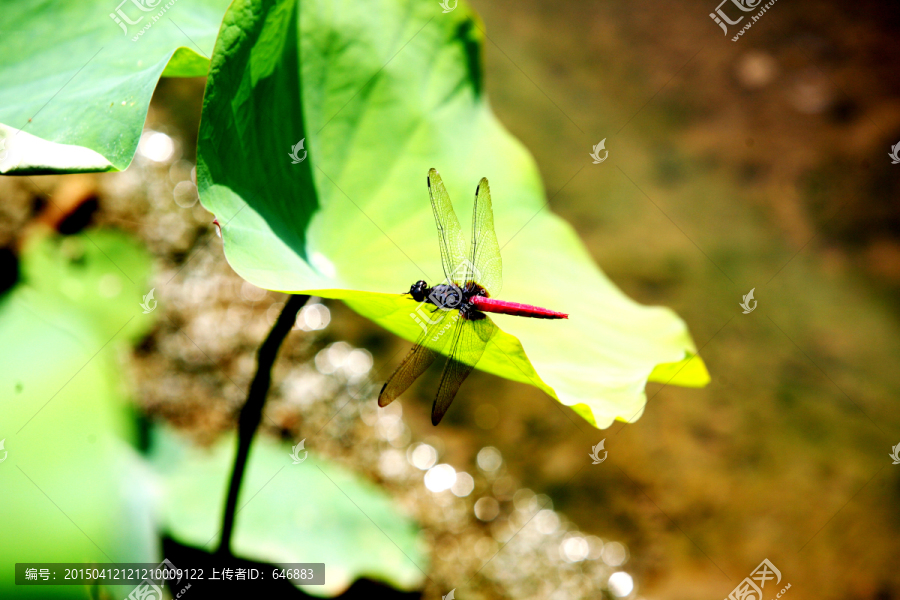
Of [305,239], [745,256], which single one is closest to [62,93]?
[305,239]

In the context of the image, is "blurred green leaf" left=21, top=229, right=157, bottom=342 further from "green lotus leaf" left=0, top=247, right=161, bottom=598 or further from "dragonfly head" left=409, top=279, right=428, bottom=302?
"dragonfly head" left=409, top=279, right=428, bottom=302

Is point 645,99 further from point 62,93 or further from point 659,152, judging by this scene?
point 62,93

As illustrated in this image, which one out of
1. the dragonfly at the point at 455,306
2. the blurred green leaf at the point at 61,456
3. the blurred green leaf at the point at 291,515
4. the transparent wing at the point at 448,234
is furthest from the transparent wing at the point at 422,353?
the blurred green leaf at the point at 61,456

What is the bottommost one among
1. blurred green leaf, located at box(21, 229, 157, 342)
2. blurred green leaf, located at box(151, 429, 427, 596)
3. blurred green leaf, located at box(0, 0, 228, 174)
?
blurred green leaf, located at box(151, 429, 427, 596)

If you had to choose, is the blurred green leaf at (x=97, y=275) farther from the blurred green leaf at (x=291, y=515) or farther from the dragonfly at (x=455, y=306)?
the dragonfly at (x=455, y=306)

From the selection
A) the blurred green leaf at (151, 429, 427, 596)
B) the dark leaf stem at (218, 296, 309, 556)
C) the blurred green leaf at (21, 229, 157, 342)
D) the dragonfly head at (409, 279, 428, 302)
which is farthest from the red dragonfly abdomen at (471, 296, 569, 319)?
the blurred green leaf at (21, 229, 157, 342)

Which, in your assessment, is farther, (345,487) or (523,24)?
(523,24)

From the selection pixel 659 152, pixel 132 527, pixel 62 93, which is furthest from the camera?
pixel 659 152
